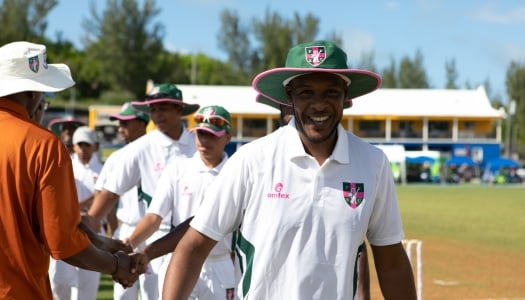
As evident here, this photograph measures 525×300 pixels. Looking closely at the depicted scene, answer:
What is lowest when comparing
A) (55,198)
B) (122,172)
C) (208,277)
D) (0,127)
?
(208,277)

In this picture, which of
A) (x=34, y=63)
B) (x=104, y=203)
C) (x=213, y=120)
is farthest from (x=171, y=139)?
(x=34, y=63)

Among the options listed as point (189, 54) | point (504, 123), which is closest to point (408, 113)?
point (504, 123)

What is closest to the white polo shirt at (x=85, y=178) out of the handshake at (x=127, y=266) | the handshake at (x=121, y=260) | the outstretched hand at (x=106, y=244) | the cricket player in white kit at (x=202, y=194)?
the cricket player in white kit at (x=202, y=194)

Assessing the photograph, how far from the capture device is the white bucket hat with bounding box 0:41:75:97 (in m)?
4.32

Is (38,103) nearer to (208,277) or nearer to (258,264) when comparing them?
(258,264)


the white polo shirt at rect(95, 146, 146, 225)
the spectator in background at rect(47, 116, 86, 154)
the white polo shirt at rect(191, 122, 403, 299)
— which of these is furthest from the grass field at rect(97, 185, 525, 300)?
the white polo shirt at rect(191, 122, 403, 299)

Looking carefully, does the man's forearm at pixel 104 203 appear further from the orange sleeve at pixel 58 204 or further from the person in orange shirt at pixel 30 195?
the orange sleeve at pixel 58 204

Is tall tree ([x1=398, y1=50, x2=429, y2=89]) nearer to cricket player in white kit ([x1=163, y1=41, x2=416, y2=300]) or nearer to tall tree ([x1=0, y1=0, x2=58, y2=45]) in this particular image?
tall tree ([x1=0, y1=0, x2=58, y2=45])

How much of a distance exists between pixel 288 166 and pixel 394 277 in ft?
2.34

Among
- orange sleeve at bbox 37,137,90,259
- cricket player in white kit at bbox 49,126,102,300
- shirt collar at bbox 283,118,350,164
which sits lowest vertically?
cricket player in white kit at bbox 49,126,102,300

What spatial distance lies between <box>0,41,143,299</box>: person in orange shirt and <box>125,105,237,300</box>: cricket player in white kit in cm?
281

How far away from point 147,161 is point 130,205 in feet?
4.08

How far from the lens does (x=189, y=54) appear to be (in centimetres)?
15912

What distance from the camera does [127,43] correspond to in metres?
91.2
